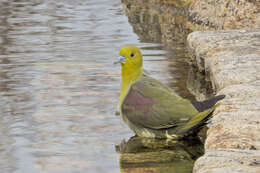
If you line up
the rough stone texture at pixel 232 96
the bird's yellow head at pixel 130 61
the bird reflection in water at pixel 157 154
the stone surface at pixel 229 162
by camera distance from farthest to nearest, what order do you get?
the bird's yellow head at pixel 130 61 → the bird reflection in water at pixel 157 154 → the rough stone texture at pixel 232 96 → the stone surface at pixel 229 162

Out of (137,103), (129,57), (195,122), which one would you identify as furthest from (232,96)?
(129,57)

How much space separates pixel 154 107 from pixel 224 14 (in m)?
3.96

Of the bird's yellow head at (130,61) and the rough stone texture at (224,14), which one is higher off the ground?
the bird's yellow head at (130,61)

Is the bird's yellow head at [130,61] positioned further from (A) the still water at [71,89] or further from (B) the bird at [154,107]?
(A) the still water at [71,89]

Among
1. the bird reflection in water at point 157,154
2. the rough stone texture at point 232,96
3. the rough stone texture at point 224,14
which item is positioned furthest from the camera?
the rough stone texture at point 224,14

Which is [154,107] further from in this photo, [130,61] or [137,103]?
[130,61]

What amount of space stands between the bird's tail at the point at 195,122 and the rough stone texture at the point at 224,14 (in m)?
3.50

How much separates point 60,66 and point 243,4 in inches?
90.8

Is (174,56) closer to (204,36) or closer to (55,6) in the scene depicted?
(204,36)

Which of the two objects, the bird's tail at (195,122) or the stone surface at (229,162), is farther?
the bird's tail at (195,122)

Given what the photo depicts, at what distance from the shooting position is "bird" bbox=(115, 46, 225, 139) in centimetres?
411

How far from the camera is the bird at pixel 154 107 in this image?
13.5 feet

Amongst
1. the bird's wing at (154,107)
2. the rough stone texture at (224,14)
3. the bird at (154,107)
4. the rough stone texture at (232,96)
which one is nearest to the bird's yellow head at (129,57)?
the bird at (154,107)

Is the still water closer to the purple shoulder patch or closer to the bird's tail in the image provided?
the bird's tail
